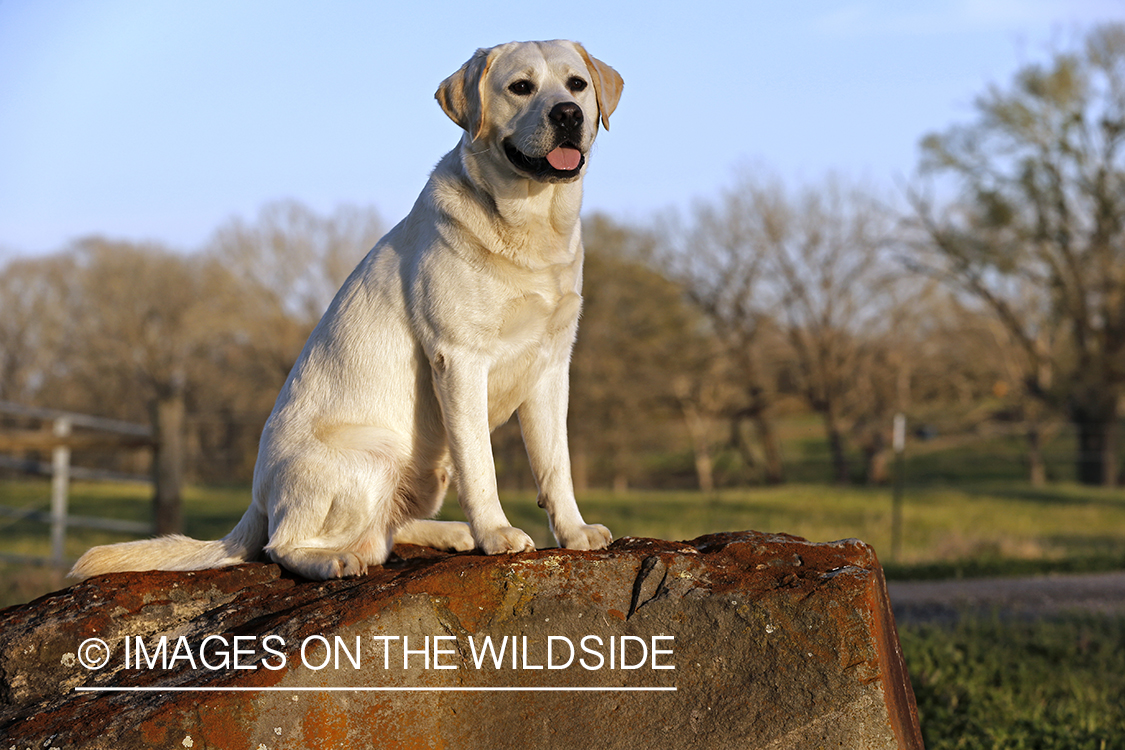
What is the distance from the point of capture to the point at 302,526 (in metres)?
3.08

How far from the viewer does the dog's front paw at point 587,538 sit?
10.5 ft

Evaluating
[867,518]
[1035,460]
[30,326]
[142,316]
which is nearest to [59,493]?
[867,518]

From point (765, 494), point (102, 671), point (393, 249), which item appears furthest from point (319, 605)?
point (765, 494)

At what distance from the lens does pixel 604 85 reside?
3.34 meters

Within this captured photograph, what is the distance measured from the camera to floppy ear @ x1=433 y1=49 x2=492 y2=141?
314 centimetres

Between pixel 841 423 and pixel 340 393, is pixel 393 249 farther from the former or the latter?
pixel 841 423

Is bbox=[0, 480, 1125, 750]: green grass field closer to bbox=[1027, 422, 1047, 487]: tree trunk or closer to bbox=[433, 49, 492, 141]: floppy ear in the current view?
bbox=[1027, 422, 1047, 487]: tree trunk

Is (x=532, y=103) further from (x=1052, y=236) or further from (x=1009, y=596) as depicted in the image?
(x=1052, y=236)

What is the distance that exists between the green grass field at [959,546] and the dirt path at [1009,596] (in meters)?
0.50

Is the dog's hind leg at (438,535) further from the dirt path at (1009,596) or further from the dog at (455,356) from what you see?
the dirt path at (1009,596)

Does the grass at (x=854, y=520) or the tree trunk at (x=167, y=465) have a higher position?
the tree trunk at (x=167, y=465)

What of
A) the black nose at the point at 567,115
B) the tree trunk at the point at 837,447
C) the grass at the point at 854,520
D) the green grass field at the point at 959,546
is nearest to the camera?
the black nose at the point at 567,115

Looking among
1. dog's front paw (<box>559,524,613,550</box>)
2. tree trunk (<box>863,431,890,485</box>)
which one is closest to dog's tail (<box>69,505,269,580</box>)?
dog's front paw (<box>559,524,613,550</box>)

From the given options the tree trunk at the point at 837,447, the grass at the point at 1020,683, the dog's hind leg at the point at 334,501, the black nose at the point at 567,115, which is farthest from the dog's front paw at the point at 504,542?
the tree trunk at the point at 837,447
